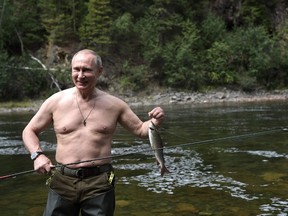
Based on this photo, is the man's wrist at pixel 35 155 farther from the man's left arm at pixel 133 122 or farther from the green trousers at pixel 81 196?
the man's left arm at pixel 133 122

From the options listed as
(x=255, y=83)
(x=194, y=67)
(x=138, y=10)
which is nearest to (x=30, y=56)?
(x=138, y=10)

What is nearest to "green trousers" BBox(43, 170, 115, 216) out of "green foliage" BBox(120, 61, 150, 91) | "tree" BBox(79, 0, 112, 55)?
"green foliage" BBox(120, 61, 150, 91)

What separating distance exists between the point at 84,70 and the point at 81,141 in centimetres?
67

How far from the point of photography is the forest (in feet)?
131

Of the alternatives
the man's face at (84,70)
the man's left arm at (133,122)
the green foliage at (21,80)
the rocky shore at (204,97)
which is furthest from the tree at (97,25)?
the man's face at (84,70)

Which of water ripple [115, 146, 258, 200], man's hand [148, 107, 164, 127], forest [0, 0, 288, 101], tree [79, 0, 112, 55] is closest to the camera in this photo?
man's hand [148, 107, 164, 127]

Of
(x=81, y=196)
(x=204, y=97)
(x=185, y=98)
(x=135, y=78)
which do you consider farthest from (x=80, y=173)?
(x=135, y=78)

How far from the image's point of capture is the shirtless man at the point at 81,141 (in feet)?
12.7

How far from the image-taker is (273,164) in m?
9.84

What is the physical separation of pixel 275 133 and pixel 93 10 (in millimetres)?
28172

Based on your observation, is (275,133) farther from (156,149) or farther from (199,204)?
(156,149)

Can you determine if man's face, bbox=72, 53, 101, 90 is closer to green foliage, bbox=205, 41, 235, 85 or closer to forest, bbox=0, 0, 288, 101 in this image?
forest, bbox=0, 0, 288, 101

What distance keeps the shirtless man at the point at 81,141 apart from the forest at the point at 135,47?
116 feet

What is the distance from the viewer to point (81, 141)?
13.1 ft
